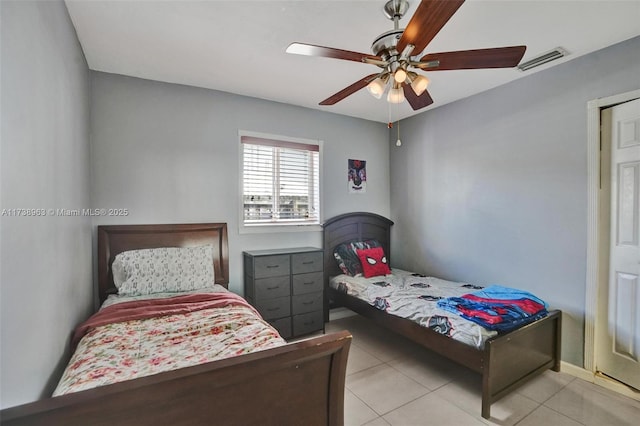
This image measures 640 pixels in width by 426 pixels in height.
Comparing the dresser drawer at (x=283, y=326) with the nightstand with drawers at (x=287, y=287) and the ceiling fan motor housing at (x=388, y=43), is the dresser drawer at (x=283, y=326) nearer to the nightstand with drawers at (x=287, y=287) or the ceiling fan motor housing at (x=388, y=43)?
the nightstand with drawers at (x=287, y=287)

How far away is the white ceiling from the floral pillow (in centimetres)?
192

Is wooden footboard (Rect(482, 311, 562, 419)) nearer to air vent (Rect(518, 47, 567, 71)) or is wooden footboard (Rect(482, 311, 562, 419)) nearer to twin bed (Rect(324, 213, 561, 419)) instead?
twin bed (Rect(324, 213, 561, 419))

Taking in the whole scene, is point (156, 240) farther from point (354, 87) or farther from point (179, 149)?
point (354, 87)

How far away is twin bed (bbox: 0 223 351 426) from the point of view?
887 millimetres

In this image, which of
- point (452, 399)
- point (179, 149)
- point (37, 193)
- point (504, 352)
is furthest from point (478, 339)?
point (179, 149)

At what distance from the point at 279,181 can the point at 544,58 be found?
2.71 metres

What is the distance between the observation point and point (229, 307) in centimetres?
221

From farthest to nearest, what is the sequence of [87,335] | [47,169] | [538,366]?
1. [538,366]
2. [87,335]
3. [47,169]

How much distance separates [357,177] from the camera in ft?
13.5

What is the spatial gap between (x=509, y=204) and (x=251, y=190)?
267 centimetres

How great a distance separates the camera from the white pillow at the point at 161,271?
252 cm

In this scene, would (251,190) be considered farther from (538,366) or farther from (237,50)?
(538,366)

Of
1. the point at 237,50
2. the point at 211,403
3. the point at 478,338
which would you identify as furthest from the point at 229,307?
the point at 237,50

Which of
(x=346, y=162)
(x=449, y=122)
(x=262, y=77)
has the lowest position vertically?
(x=346, y=162)
